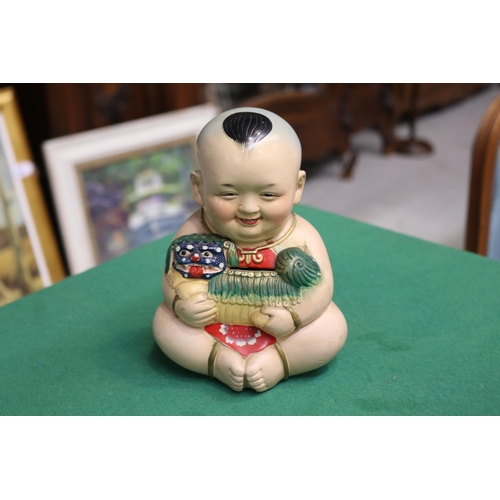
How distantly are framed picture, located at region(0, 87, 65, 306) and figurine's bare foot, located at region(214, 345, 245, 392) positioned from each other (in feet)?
3.79

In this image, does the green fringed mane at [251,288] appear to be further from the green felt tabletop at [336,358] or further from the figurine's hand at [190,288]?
the green felt tabletop at [336,358]

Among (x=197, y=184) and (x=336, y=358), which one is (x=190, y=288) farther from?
(x=336, y=358)

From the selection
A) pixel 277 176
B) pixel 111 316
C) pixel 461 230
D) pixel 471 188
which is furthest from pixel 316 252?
pixel 461 230

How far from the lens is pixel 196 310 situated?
46.3 inches

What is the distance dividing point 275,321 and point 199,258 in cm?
19

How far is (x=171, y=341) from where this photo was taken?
1220 mm

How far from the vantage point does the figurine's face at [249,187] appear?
108 centimetres

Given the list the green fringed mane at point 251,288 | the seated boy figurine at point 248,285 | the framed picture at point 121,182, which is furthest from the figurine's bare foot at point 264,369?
the framed picture at point 121,182

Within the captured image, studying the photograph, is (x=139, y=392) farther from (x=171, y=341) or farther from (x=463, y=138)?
(x=463, y=138)

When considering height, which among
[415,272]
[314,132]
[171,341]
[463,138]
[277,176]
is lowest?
[463,138]

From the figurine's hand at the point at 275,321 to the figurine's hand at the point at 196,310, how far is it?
0.30 feet

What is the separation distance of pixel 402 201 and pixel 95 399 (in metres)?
2.26

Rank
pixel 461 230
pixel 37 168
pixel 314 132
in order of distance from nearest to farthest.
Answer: pixel 37 168, pixel 461 230, pixel 314 132

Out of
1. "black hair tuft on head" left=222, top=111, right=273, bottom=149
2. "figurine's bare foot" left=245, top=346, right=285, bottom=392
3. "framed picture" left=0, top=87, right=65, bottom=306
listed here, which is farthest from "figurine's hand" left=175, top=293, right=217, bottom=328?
"framed picture" left=0, top=87, right=65, bottom=306
